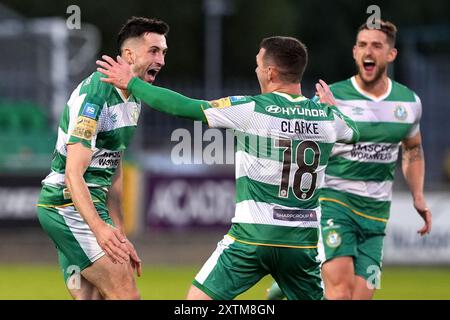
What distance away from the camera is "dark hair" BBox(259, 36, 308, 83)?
809 centimetres

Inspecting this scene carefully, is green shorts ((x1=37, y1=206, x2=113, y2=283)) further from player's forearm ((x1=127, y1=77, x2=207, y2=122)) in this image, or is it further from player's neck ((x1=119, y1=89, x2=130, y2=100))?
player's forearm ((x1=127, y1=77, x2=207, y2=122))

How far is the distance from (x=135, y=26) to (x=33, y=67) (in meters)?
19.4

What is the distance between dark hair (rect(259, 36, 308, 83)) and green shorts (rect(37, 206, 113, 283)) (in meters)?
1.83

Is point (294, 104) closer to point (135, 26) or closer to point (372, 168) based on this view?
point (135, 26)

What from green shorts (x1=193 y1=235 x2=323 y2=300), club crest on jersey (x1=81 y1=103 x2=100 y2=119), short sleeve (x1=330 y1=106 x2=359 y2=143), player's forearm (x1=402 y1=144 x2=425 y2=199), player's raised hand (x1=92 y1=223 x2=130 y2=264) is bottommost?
green shorts (x1=193 y1=235 x2=323 y2=300)

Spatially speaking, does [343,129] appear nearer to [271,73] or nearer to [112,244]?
[271,73]

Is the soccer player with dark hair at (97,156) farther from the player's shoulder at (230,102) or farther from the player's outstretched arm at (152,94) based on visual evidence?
the player's shoulder at (230,102)

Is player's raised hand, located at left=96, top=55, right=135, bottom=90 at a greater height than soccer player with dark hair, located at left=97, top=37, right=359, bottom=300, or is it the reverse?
player's raised hand, located at left=96, top=55, right=135, bottom=90

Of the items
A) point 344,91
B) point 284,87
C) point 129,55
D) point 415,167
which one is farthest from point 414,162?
point 129,55

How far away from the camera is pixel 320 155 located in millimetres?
8211

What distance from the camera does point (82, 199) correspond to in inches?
320

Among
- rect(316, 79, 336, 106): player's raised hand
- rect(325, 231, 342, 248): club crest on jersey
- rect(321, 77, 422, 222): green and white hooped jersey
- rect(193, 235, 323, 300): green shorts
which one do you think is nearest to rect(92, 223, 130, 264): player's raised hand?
rect(193, 235, 323, 300): green shorts
